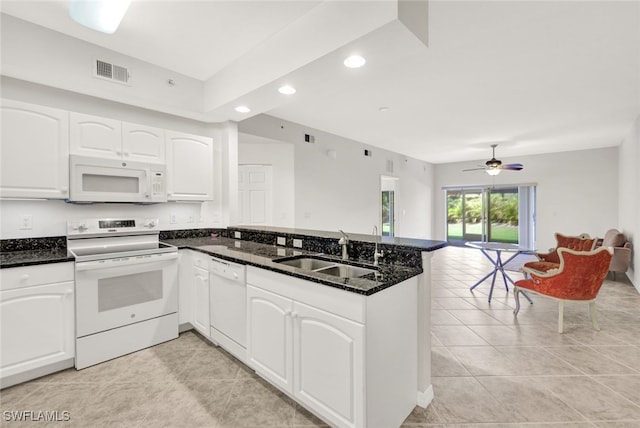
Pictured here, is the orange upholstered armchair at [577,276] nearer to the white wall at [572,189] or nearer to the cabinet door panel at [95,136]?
the cabinet door panel at [95,136]

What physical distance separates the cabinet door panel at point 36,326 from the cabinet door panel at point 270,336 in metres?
1.45

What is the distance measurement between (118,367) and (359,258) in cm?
215

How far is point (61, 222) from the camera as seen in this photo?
2789 mm

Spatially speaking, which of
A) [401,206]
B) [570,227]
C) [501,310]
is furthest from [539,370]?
[570,227]

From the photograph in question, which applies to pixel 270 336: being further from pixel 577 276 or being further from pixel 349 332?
pixel 577 276

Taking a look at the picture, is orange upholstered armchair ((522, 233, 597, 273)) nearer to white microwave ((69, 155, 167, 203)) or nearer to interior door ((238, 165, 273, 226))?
interior door ((238, 165, 273, 226))

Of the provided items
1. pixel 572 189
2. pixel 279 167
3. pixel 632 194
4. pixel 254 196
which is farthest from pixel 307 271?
pixel 572 189

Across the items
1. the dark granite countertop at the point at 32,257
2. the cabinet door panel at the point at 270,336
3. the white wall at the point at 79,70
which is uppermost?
the white wall at the point at 79,70

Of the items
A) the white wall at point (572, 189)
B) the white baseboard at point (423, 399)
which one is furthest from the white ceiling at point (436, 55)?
the white wall at point (572, 189)

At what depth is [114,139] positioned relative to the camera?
2.84 meters

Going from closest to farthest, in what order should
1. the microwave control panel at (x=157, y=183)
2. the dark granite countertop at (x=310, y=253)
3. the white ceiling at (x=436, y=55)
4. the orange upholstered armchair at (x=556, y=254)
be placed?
the dark granite countertop at (x=310, y=253)
the white ceiling at (x=436, y=55)
the microwave control panel at (x=157, y=183)
the orange upholstered armchair at (x=556, y=254)

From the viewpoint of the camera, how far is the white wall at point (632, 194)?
178 inches

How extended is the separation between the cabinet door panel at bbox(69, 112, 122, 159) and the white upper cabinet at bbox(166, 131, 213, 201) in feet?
1.58

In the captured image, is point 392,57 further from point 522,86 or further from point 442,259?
point 442,259
